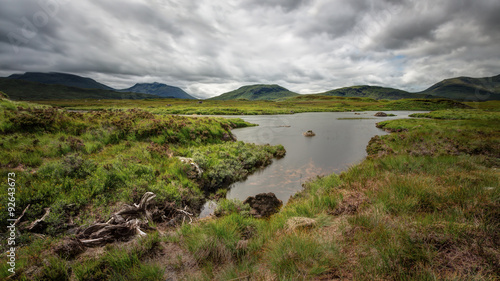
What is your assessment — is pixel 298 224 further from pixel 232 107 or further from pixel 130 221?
pixel 232 107

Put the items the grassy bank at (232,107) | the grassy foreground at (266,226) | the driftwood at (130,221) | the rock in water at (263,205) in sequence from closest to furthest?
the grassy foreground at (266,226) → the driftwood at (130,221) → the rock in water at (263,205) → the grassy bank at (232,107)

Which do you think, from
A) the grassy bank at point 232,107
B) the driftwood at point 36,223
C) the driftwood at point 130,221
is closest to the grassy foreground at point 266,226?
the driftwood at point 36,223

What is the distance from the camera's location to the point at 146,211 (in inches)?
281

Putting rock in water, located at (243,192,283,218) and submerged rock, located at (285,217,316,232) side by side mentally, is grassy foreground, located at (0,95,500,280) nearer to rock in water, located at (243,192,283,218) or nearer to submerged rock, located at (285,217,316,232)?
submerged rock, located at (285,217,316,232)

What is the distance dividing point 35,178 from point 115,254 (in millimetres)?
6161

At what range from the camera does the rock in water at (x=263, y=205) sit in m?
8.36

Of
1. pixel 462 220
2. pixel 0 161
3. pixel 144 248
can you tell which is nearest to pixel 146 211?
pixel 144 248

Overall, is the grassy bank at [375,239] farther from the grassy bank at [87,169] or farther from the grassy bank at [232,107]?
the grassy bank at [232,107]

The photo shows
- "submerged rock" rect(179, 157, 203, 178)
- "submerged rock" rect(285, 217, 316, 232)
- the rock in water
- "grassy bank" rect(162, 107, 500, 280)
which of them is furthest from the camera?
"submerged rock" rect(179, 157, 203, 178)

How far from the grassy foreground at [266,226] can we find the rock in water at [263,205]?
0.67m

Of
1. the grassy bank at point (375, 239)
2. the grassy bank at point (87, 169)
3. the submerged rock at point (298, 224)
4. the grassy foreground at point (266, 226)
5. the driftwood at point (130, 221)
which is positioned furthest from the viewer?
the grassy bank at point (87, 169)

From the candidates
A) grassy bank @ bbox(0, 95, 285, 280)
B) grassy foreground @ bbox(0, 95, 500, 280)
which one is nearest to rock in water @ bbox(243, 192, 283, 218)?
grassy foreground @ bbox(0, 95, 500, 280)

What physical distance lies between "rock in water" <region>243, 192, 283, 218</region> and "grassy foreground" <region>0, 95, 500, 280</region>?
67 centimetres

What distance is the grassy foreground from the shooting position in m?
3.42
